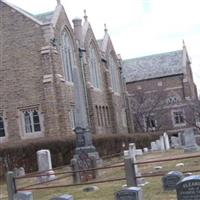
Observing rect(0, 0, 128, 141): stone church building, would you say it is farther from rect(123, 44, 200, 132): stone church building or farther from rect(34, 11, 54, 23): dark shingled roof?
rect(123, 44, 200, 132): stone church building

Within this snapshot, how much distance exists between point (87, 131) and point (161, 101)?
5291 centimetres

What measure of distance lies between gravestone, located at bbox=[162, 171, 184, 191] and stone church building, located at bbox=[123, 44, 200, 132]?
5274 cm

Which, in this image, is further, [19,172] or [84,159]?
[19,172]

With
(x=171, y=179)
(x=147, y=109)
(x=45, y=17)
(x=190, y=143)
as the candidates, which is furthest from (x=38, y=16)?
(x=147, y=109)

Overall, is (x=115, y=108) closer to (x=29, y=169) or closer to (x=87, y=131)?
(x=29, y=169)

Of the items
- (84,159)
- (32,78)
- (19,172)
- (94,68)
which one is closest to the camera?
(84,159)

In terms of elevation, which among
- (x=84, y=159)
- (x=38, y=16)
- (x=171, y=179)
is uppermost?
(x=38, y=16)

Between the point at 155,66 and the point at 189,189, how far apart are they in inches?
2705

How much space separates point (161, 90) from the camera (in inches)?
2933

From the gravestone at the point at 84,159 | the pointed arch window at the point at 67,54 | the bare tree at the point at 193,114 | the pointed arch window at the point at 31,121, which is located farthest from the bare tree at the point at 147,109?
the gravestone at the point at 84,159

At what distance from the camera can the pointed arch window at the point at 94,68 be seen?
44719mm

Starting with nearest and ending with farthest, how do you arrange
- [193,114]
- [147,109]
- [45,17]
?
1. [45,17]
2. [193,114]
3. [147,109]

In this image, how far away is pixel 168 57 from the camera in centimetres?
7831

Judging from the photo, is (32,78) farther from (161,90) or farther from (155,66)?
(155,66)
